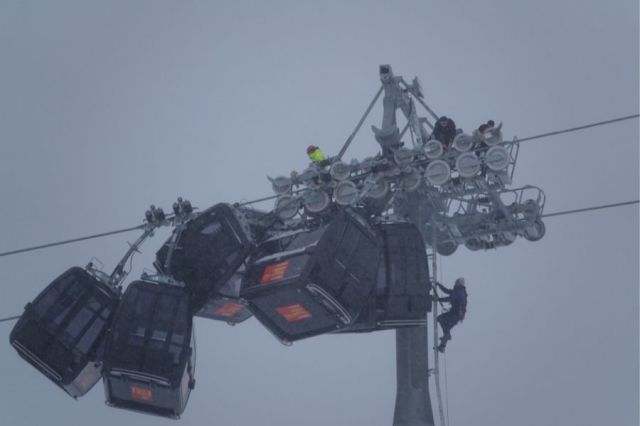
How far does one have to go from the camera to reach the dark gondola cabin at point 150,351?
1173 cm

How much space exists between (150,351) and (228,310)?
Result: 258 centimetres

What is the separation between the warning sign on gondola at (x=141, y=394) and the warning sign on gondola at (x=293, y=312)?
2305 mm

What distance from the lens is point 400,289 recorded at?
39.2ft

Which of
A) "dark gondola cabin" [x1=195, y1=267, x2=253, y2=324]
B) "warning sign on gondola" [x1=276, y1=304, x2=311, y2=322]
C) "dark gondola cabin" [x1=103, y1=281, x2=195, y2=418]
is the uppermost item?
"dark gondola cabin" [x1=195, y1=267, x2=253, y2=324]

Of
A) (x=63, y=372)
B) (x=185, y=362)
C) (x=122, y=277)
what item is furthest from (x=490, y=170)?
(x=63, y=372)

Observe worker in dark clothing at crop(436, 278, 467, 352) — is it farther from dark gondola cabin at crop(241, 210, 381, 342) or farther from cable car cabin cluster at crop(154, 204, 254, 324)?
cable car cabin cluster at crop(154, 204, 254, 324)

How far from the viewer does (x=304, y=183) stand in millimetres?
13789

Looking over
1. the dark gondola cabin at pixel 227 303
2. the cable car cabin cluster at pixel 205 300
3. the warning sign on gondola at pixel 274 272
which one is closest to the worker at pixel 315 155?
the cable car cabin cluster at pixel 205 300

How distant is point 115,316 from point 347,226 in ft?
12.2

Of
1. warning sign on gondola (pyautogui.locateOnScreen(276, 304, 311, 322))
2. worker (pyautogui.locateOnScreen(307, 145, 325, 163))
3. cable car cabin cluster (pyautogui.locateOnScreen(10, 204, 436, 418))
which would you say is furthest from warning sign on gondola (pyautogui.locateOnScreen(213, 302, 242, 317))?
worker (pyautogui.locateOnScreen(307, 145, 325, 163))

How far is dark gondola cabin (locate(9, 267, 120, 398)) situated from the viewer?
12.0 m

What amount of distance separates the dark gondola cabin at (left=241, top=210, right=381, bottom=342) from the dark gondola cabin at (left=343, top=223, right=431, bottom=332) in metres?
0.32

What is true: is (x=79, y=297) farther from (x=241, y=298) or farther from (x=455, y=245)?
(x=455, y=245)

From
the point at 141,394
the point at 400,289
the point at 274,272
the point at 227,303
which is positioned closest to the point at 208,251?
the point at 227,303
